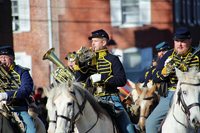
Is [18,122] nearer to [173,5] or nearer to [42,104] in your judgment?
[42,104]

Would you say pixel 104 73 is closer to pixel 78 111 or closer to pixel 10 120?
pixel 78 111

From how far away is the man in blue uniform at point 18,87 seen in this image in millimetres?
7328

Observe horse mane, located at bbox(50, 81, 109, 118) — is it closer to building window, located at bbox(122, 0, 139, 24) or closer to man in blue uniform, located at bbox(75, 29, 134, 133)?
man in blue uniform, located at bbox(75, 29, 134, 133)

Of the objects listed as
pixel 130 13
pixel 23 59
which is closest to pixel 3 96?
pixel 23 59

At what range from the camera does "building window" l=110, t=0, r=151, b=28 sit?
22.8 meters

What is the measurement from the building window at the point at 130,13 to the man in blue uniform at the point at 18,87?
1583 centimetres

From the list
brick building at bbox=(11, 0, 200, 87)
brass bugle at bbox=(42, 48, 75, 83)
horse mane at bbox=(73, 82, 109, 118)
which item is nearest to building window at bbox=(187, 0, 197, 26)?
brick building at bbox=(11, 0, 200, 87)

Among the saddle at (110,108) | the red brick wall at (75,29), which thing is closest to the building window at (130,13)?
the red brick wall at (75,29)

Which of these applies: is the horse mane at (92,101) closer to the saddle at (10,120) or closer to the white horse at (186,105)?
the white horse at (186,105)

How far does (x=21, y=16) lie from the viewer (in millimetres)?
23094

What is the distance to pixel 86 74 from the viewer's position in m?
Answer: 6.86

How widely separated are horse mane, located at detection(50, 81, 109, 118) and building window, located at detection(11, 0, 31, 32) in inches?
712

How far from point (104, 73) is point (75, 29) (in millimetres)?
16906

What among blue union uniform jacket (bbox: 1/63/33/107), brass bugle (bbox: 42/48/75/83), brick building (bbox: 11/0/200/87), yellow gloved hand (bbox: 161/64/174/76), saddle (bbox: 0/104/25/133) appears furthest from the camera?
brick building (bbox: 11/0/200/87)
